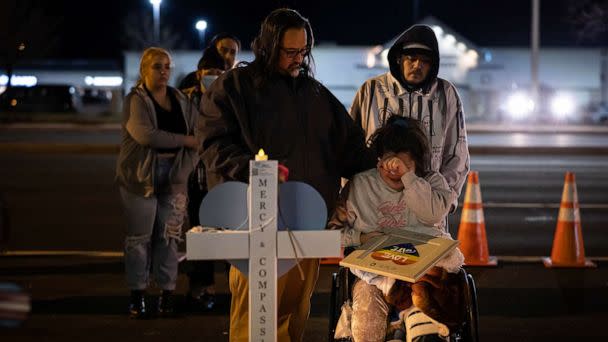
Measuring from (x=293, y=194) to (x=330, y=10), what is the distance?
59644 millimetres

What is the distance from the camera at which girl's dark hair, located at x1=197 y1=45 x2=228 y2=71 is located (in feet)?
23.5

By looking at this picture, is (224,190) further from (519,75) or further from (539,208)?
(519,75)

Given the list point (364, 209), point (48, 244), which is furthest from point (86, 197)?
point (364, 209)

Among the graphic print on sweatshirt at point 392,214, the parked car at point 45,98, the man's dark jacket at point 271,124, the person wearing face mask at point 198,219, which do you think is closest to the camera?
the man's dark jacket at point 271,124

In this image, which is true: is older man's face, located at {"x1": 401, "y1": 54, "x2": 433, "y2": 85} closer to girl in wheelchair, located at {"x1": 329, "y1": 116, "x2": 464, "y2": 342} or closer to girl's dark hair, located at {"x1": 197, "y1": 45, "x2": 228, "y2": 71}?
girl in wheelchair, located at {"x1": 329, "y1": 116, "x2": 464, "y2": 342}

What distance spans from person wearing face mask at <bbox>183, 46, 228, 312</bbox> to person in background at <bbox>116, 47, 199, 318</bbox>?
0.69 feet

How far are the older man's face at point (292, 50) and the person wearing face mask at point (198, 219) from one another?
243 centimetres

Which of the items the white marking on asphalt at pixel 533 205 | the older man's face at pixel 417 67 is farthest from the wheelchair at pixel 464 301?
the white marking on asphalt at pixel 533 205

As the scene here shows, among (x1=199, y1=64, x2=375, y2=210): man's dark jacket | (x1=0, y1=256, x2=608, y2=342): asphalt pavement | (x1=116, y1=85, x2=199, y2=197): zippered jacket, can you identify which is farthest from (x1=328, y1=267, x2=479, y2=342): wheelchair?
(x1=116, y1=85, x2=199, y2=197): zippered jacket

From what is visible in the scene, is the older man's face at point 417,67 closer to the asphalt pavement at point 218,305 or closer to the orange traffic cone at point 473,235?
the asphalt pavement at point 218,305

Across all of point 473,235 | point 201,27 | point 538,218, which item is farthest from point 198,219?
point 201,27

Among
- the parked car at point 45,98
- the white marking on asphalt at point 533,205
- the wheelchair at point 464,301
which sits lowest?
the white marking on asphalt at point 533,205

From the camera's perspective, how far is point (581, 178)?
16.6 m

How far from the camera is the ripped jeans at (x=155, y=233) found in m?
6.60
